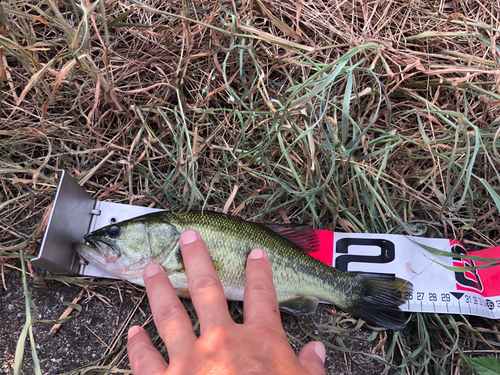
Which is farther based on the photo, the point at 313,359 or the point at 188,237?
the point at 188,237

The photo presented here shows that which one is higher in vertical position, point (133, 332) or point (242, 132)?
point (242, 132)

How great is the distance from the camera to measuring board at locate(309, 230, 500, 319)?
2297 millimetres

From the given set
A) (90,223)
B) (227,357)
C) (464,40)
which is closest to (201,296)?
(227,357)

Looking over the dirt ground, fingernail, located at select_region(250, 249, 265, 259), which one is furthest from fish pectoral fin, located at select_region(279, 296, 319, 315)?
fingernail, located at select_region(250, 249, 265, 259)

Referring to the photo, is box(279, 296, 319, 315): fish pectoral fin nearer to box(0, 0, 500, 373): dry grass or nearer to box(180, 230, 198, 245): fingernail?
box(0, 0, 500, 373): dry grass

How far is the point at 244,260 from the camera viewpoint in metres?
2.15

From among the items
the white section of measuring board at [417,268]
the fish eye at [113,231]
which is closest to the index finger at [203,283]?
the fish eye at [113,231]

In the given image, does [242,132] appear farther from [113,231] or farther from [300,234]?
[113,231]

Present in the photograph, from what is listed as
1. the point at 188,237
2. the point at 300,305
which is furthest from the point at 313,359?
the point at 188,237

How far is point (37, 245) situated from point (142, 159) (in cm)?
93

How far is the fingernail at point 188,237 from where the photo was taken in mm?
2044

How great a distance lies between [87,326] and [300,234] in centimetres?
159

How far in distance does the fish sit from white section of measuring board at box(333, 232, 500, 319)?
0.29 ft

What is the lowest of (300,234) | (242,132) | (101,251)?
(300,234)
